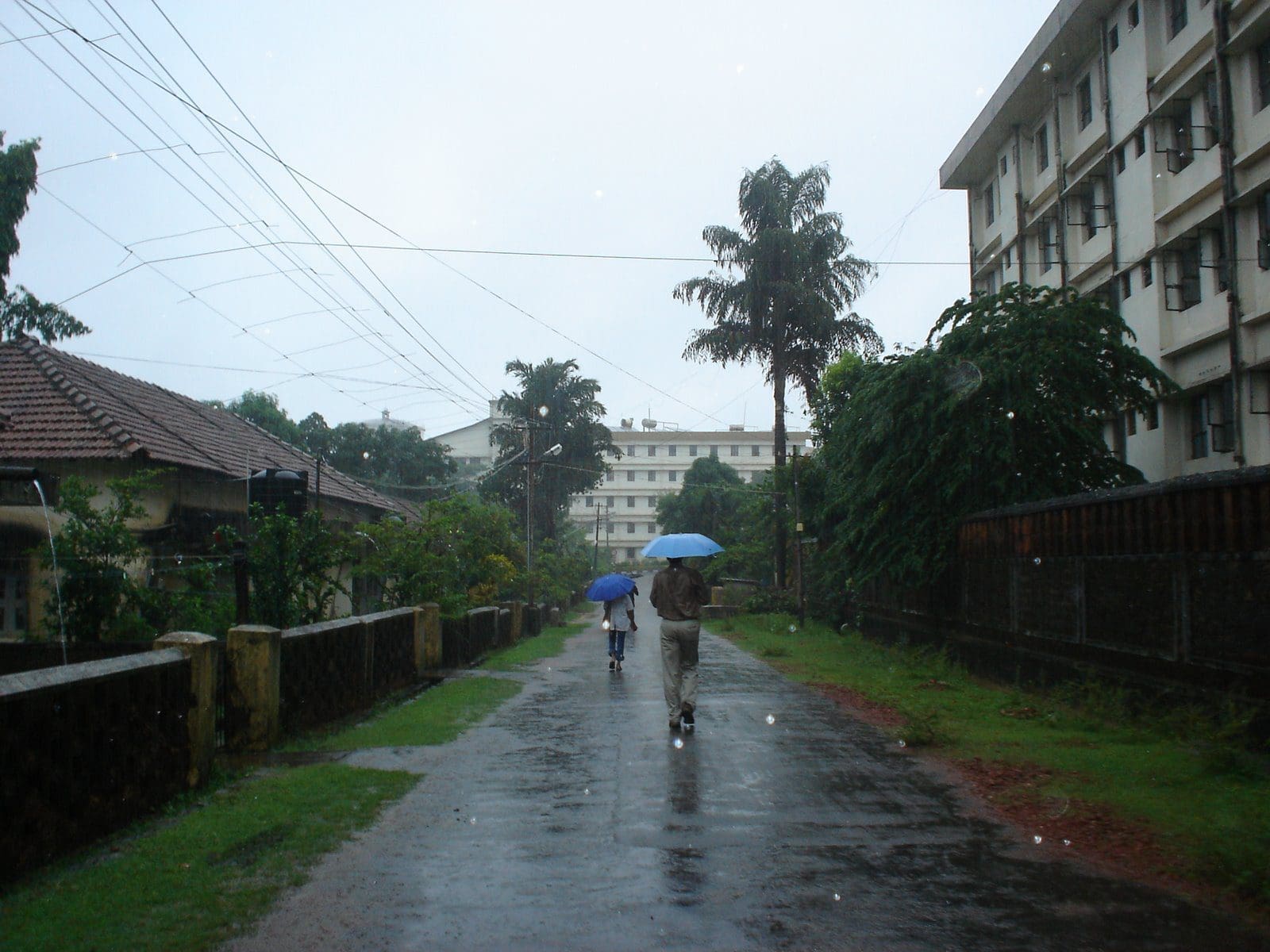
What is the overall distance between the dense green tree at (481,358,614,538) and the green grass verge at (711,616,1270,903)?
42045 millimetres

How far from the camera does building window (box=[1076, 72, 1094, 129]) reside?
26741 millimetres

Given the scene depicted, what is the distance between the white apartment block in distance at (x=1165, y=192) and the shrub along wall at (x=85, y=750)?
1625 centimetres

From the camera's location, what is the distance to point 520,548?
116 feet

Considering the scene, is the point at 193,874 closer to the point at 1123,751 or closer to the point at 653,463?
the point at 1123,751

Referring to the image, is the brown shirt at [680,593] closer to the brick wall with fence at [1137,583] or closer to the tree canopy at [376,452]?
the brick wall with fence at [1137,583]

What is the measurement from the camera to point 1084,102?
27.2 m

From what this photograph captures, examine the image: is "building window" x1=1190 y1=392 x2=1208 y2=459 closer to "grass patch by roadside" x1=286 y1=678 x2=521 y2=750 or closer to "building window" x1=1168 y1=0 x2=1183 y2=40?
"building window" x1=1168 y1=0 x2=1183 y2=40

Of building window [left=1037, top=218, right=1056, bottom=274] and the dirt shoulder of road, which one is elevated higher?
building window [left=1037, top=218, right=1056, bottom=274]

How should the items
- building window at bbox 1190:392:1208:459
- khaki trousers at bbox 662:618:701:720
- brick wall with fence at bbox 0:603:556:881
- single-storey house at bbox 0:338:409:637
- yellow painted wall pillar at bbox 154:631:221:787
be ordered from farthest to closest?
building window at bbox 1190:392:1208:459
single-storey house at bbox 0:338:409:637
khaki trousers at bbox 662:618:701:720
yellow painted wall pillar at bbox 154:631:221:787
brick wall with fence at bbox 0:603:556:881

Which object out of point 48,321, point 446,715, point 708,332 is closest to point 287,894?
point 446,715

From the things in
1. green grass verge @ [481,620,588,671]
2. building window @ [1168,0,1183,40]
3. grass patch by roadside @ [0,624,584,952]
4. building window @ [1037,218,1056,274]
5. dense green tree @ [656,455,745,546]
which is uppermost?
building window @ [1168,0,1183,40]

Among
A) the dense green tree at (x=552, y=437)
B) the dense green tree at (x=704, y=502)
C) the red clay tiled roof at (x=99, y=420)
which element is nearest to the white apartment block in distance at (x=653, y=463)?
the dense green tree at (x=704, y=502)

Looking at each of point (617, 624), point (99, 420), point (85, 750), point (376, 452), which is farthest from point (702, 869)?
point (376, 452)

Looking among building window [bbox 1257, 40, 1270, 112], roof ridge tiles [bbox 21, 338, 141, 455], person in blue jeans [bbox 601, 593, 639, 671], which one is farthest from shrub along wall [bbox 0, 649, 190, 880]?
building window [bbox 1257, 40, 1270, 112]
